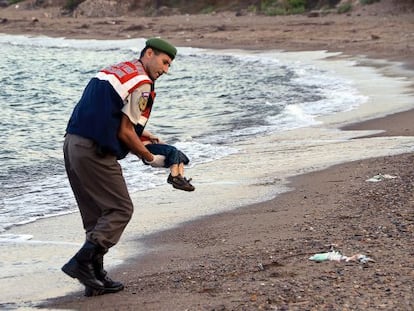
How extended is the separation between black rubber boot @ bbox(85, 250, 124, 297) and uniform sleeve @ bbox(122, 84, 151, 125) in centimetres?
91

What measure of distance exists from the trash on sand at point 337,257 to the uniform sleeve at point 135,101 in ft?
4.80

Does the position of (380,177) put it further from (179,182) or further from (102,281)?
(102,281)

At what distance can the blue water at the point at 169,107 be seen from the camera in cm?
1161

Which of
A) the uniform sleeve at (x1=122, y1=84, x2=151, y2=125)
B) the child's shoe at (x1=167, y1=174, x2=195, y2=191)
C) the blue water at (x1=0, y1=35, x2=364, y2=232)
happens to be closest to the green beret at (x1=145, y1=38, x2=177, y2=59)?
the uniform sleeve at (x1=122, y1=84, x2=151, y2=125)

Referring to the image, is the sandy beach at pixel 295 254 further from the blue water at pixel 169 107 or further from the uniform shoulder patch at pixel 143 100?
the blue water at pixel 169 107

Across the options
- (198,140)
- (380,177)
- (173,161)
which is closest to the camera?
(173,161)

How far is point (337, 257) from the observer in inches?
256

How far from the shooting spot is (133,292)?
637 cm

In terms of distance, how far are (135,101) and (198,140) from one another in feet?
29.5

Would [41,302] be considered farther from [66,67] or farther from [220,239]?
[66,67]

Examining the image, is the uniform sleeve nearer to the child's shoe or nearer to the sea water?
the child's shoe

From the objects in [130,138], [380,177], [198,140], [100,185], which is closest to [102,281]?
[100,185]

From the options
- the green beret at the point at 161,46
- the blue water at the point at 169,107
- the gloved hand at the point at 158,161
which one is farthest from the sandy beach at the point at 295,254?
the blue water at the point at 169,107

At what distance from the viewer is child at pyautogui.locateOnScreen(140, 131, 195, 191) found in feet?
20.7
